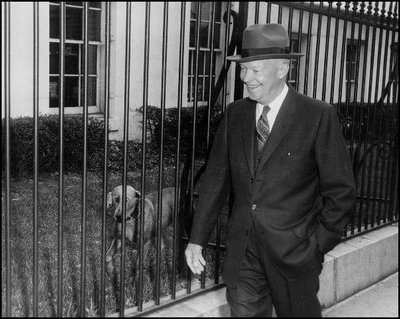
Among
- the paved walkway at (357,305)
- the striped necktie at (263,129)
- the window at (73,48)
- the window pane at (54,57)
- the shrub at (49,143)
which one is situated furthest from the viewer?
the window at (73,48)

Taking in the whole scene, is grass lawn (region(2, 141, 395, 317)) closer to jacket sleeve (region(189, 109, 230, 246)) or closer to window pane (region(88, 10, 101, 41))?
jacket sleeve (region(189, 109, 230, 246))

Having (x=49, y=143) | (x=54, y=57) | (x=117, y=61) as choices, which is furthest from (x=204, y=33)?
(x=49, y=143)

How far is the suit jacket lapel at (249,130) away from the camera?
2777mm

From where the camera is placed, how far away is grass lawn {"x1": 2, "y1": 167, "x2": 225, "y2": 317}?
3.79m

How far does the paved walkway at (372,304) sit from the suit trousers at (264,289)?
4.71 feet

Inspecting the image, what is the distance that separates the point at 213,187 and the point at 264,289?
0.61m

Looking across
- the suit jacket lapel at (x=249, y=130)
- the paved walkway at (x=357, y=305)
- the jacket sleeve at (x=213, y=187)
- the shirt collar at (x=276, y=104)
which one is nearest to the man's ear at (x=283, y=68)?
the shirt collar at (x=276, y=104)

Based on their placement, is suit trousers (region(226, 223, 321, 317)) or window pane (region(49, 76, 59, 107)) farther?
window pane (region(49, 76, 59, 107))

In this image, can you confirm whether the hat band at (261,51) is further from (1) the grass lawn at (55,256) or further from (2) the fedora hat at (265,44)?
(1) the grass lawn at (55,256)

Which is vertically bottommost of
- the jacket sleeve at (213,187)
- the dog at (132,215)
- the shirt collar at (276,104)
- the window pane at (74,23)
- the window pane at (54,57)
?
the dog at (132,215)

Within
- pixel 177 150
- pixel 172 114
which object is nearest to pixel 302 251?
pixel 177 150

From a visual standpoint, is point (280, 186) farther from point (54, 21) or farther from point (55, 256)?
point (54, 21)

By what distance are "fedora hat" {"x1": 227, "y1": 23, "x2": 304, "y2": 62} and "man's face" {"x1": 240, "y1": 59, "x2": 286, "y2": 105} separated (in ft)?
0.11

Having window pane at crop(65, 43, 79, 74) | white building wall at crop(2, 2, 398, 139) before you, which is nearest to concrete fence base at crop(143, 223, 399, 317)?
white building wall at crop(2, 2, 398, 139)
